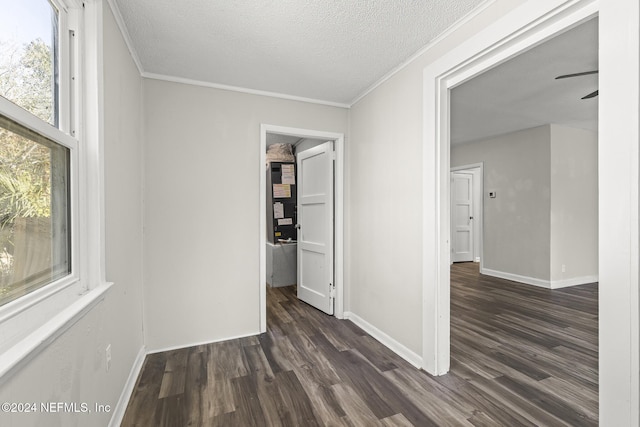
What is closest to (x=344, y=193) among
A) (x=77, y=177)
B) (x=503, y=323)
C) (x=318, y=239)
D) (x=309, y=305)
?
(x=318, y=239)

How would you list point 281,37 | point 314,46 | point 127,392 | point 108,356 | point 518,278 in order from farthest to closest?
point 518,278 → point 314,46 → point 281,37 → point 127,392 → point 108,356

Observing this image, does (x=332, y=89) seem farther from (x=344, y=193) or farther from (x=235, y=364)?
(x=235, y=364)

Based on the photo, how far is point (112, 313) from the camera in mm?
1629

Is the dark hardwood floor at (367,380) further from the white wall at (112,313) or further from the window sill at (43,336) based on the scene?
the window sill at (43,336)

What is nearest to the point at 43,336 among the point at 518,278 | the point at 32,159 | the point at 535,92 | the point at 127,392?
the point at 32,159

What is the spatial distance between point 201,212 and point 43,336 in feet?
6.25

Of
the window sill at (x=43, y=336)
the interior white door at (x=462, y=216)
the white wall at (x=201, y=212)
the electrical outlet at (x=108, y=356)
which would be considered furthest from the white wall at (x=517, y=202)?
the window sill at (x=43, y=336)

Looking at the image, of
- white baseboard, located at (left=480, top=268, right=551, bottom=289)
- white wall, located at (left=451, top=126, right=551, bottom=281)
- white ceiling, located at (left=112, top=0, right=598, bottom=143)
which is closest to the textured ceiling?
white ceiling, located at (left=112, top=0, right=598, bottom=143)

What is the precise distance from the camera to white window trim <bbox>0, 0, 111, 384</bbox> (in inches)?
47.5

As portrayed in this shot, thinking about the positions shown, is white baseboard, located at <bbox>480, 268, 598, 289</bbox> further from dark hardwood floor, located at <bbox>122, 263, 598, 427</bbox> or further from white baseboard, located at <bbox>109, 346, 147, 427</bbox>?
white baseboard, located at <bbox>109, 346, 147, 427</bbox>

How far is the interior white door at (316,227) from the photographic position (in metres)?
3.41

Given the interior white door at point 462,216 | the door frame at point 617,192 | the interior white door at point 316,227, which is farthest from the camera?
the interior white door at point 462,216

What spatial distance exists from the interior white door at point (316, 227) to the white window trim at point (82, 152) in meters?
2.27

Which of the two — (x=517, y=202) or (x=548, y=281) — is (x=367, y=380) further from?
(x=517, y=202)
